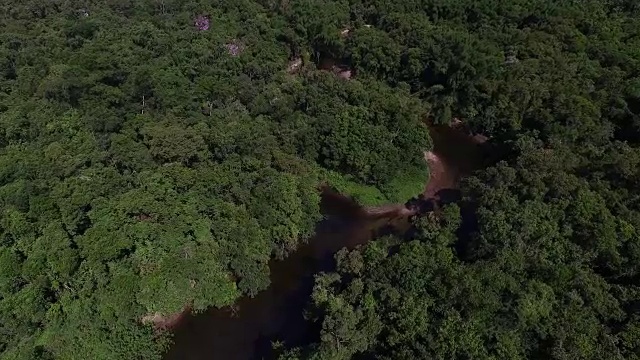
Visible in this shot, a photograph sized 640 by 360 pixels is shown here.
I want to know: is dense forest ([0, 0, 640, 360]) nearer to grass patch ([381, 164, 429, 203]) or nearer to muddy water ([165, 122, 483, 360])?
grass patch ([381, 164, 429, 203])

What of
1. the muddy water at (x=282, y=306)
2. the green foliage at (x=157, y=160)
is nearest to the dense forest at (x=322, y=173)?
the green foliage at (x=157, y=160)

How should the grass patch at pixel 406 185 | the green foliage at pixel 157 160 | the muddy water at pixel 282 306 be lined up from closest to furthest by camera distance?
the green foliage at pixel 157 160 → the muddy water at pixel 282 306 → the grass patch at pixel 406 185

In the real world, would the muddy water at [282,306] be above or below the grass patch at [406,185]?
below

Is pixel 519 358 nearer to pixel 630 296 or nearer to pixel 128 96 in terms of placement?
pixel 630 296

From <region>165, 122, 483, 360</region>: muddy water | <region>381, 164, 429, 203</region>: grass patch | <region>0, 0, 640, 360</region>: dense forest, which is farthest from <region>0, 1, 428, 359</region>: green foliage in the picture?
<region>165, 122, 483, 360</region>: muddy water

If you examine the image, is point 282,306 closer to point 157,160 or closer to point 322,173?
point 322,173

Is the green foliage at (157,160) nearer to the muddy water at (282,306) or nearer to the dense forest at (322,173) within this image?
the dense forest at (322,173)

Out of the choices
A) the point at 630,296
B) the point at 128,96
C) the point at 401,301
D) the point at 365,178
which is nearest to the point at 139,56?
the point at 128,96
